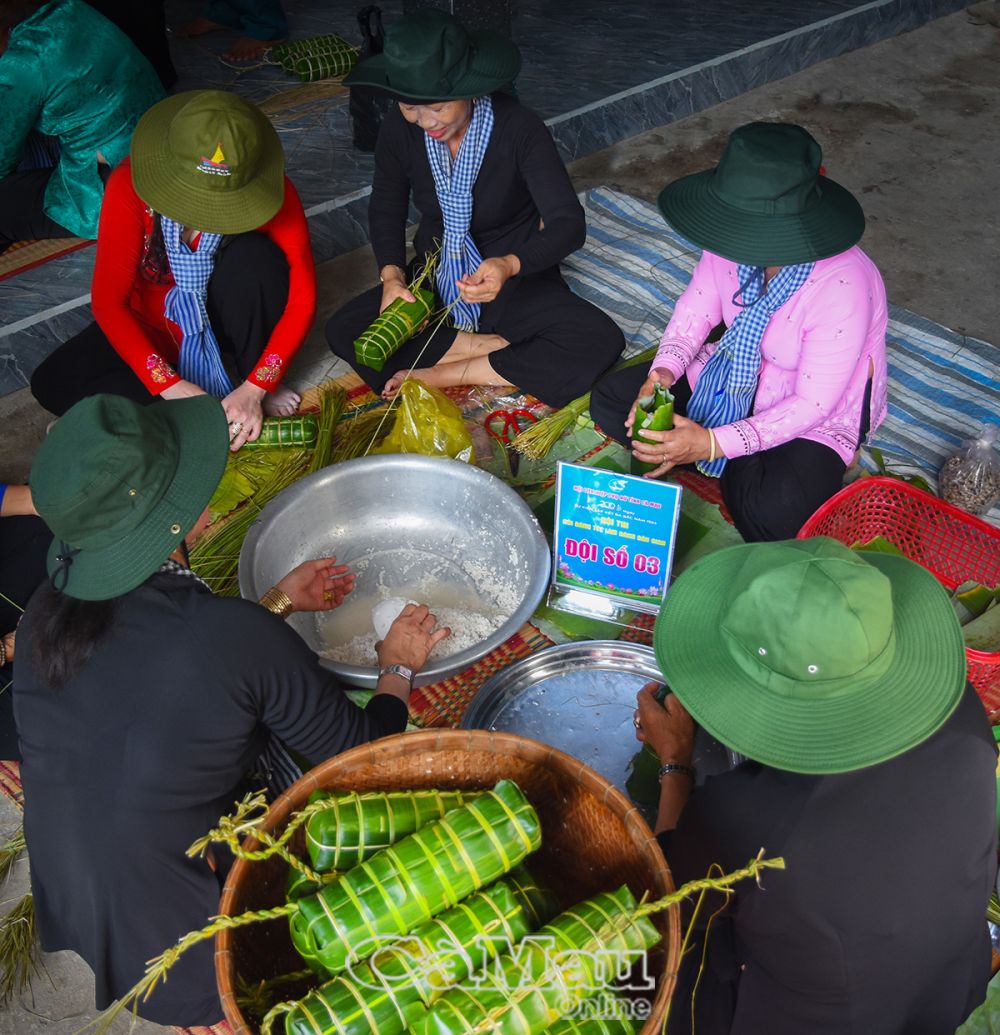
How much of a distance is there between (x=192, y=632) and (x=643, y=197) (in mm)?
3403

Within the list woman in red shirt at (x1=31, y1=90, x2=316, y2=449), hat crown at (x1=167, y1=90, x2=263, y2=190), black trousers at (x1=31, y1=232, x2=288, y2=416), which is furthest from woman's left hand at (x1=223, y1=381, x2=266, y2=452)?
hat crown at (x1=167, y1=90, x2=263, y2=190)

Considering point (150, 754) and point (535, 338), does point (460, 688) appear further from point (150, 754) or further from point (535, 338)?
point (535, 338)

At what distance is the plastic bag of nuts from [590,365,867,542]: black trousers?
409 millimetres

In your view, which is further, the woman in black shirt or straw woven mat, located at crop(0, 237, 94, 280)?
straw woven mat, located at crop(0, 237, 94, 280)

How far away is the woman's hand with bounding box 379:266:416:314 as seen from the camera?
2946mm

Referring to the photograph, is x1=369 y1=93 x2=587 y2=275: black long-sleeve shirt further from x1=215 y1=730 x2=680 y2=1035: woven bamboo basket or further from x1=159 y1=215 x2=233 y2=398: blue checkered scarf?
x1=215 y1=730 x2=680 y2=1035: woven bamboo basket

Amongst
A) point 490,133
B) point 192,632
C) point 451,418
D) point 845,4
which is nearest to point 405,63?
point 490,133

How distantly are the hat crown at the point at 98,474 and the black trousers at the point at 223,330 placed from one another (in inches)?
57.8

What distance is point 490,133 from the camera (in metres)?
2.80

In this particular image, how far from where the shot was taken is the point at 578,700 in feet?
7.32

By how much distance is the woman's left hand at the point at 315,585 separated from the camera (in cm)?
220

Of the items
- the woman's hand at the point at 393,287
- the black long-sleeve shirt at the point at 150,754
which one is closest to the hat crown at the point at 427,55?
the woman's hand at the point at 393,287

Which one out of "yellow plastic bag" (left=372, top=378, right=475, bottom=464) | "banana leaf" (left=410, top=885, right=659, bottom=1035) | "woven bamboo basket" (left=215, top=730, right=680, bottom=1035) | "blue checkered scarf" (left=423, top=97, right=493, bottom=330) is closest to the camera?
"banana leaf" (left=410, top=885, right=659, bottom=1035)

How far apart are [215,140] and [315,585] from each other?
1.12 metres
